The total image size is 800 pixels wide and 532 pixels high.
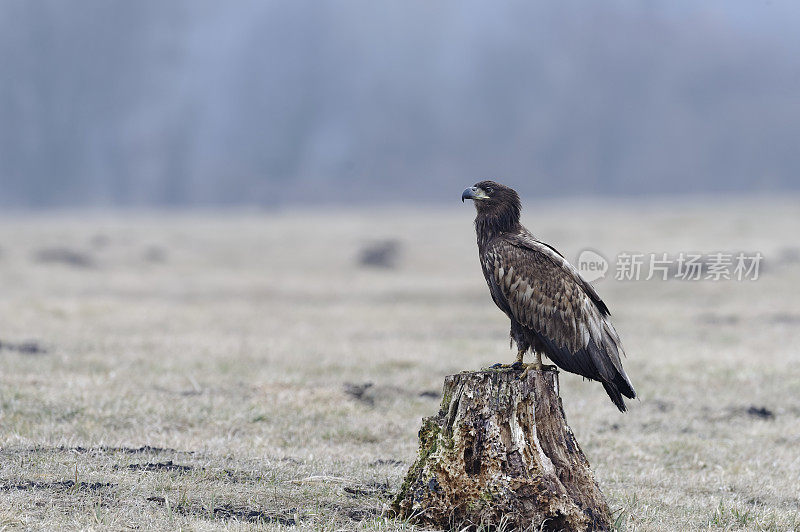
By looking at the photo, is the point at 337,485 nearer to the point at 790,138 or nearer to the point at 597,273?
the point at 597,273

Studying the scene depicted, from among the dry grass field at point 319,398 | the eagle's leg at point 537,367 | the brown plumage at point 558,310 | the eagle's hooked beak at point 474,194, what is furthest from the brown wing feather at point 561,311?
the dry grass field at point 319,398

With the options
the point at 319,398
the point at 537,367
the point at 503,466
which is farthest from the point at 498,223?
the point at 319,398

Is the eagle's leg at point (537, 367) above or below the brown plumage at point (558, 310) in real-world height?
below

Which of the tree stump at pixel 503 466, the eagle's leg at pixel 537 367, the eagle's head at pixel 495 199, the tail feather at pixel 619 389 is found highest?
the eagle's head at pixel 495 199

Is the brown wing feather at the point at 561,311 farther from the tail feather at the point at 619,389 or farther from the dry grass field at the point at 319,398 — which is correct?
the dry grass field at the point at 319,398

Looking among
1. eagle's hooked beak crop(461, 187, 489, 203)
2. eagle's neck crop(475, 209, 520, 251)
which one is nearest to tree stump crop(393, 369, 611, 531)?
eagle's neck crop(475, 209, 520, 251)

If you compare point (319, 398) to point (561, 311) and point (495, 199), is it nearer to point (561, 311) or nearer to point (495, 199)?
point (495, 199)

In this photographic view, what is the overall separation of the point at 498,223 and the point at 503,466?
2.10 meters

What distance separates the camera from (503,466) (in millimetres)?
7035

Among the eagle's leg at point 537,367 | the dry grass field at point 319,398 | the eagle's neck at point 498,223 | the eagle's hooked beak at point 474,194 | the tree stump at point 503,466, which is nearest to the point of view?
the tree stump at point 503,466

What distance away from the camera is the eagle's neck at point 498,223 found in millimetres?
8047

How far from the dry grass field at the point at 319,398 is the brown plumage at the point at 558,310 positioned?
3.81 ft

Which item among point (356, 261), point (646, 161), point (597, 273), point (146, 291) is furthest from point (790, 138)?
point (597, 273)

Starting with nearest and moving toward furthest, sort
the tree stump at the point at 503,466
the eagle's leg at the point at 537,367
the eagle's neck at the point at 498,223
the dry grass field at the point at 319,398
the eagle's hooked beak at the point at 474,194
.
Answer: the tree stump at the point at 503,466
the eagle's leg at the point at 537,367
the dry grass field at the point at 319,398
the eagle's neck at the point at 498,223
the eagle's hooked beak at the point at 474,194
